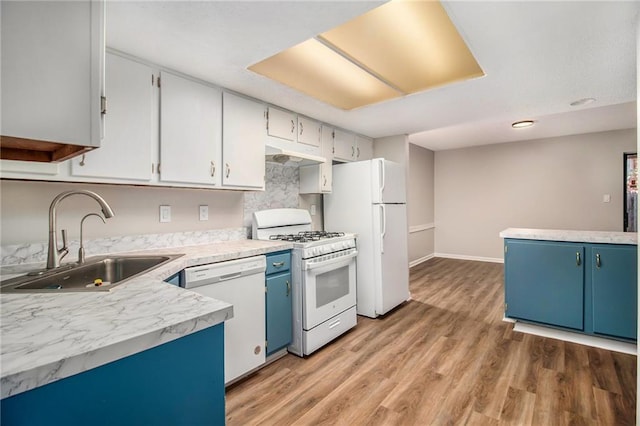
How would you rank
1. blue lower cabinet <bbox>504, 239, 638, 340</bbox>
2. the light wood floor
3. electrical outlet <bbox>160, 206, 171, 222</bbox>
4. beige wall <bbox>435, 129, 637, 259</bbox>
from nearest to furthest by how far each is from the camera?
the light wood floor, electrical outlet <bbox>160, 206, 171, 222</bbox>, blue lower cabinet <bbox>504, 239, 638, 340</bbox>, beige wall <bbox>435, 129, 637, 259</bbox>

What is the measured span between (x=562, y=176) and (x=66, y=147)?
6875 mm

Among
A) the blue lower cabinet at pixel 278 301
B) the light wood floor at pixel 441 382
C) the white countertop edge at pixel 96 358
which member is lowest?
the light wood floor at pixel 441 382

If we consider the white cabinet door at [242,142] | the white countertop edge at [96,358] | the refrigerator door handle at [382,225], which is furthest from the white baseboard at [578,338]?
the white countertop edge at [96,358]

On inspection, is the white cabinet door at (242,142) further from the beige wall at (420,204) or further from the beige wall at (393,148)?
the beige wall at (420,204)

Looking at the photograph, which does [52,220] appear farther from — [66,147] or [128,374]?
[128,374]

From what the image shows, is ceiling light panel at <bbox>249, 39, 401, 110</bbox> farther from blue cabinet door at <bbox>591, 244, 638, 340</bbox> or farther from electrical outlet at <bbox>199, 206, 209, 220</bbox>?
blue cabinet door at <bbox>591, 244, 638, 340</bbox>

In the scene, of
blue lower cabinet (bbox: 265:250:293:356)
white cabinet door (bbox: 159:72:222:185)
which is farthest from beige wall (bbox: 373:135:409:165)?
white cabinet door (bbox: 159:72:222:185)

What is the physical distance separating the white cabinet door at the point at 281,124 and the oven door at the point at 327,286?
1.20 metres

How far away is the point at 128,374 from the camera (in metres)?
0.76

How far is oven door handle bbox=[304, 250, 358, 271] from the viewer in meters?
2.49

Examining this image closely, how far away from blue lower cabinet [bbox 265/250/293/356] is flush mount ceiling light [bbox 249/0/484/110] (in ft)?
4.67

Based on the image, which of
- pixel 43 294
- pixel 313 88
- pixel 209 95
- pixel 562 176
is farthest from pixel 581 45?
pixel 562 176

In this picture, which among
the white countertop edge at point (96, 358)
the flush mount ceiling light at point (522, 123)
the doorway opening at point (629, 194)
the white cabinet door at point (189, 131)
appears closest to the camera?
the white countertop edge at point (96, 358)

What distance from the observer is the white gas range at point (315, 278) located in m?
2.48
